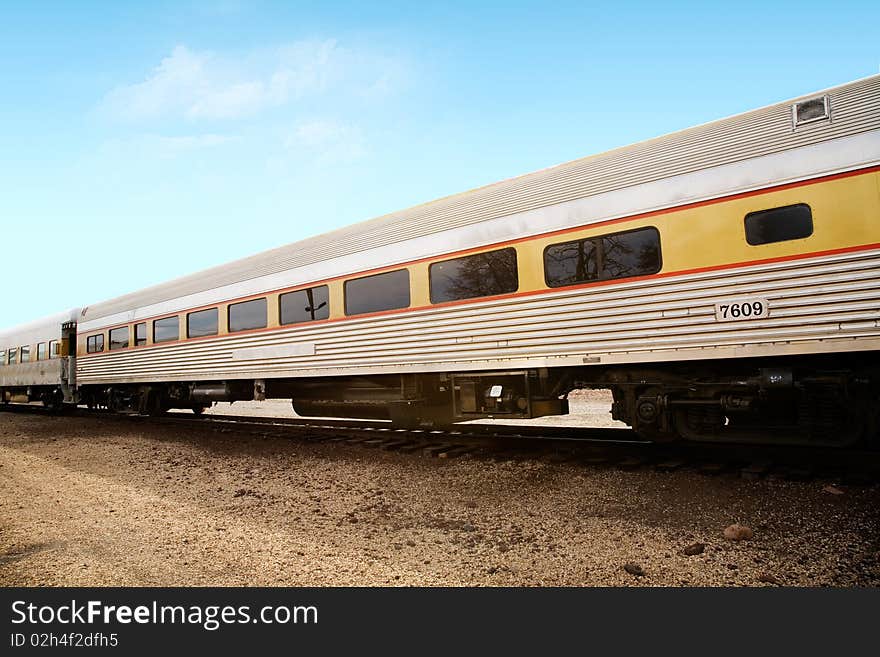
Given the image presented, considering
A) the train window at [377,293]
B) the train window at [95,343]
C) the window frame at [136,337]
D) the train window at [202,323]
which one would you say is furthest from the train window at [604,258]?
the train window at [95,343]

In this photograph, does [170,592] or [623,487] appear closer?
[170,592]

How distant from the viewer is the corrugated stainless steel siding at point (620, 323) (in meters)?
4.82

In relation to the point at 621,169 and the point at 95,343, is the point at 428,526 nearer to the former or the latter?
the point at 621,169

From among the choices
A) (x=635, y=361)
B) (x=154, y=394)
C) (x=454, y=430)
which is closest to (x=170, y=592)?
(x=635, y=361)

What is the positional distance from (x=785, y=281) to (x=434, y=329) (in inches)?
159

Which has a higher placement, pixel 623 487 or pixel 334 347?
pixel 334 347

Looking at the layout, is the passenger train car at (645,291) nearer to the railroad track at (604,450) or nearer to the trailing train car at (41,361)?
the railroad track at (604,450)

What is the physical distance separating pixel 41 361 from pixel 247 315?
1275cm

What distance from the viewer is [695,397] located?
226 inches

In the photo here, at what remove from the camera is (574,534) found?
164 inches

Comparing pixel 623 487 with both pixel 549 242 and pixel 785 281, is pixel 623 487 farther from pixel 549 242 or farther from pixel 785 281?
pixel 549 242

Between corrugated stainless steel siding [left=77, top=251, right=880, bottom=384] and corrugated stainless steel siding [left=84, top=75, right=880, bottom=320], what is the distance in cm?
116

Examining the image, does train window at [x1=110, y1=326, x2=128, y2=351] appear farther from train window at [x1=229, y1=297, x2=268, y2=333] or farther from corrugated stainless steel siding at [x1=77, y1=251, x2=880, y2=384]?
corrugated stainless steel siding at [x1=77, y1=251, x2=880, y2=384]
